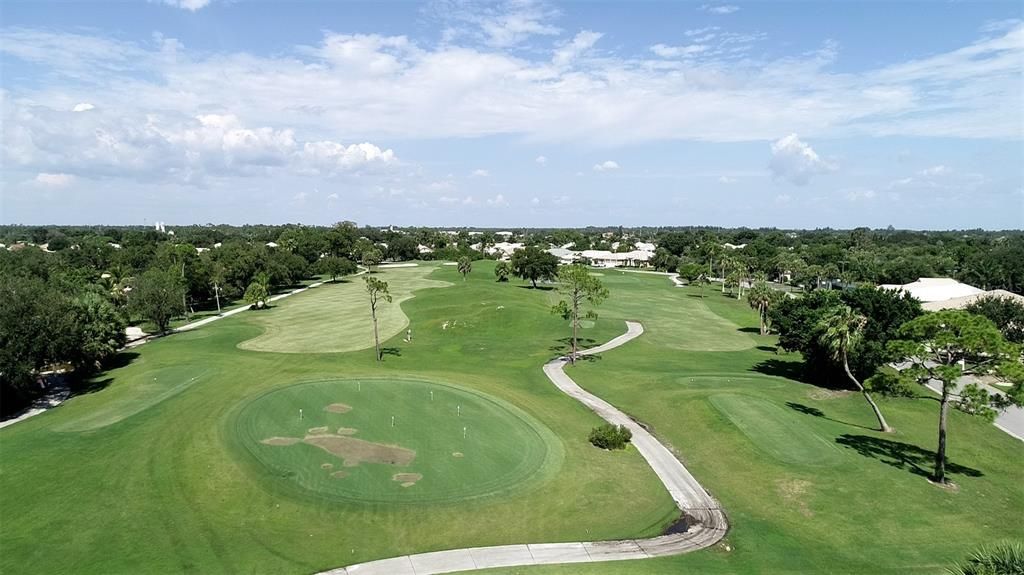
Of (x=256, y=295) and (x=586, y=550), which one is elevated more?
(x=256, y=295)

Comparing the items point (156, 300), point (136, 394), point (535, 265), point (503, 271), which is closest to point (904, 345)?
point (136, 394)

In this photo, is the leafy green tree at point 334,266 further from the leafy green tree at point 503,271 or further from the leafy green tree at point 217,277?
the leafy green tree at point 503,271

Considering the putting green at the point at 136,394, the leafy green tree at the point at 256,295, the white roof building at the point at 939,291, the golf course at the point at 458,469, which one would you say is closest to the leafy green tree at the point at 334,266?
the leafy green tree at the point at 256,295

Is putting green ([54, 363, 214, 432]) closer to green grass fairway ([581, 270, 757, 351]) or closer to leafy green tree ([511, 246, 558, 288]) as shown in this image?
green grass fairway ([581, 270, 757, 351])

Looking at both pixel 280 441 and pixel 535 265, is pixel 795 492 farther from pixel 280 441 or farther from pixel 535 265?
pixel 535 265

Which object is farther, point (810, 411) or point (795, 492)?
point (810, 411)

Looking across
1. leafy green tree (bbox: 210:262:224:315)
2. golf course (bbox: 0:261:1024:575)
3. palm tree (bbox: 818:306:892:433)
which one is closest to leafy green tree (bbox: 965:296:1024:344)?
golf course (bbox: 0:261:1024:575)
